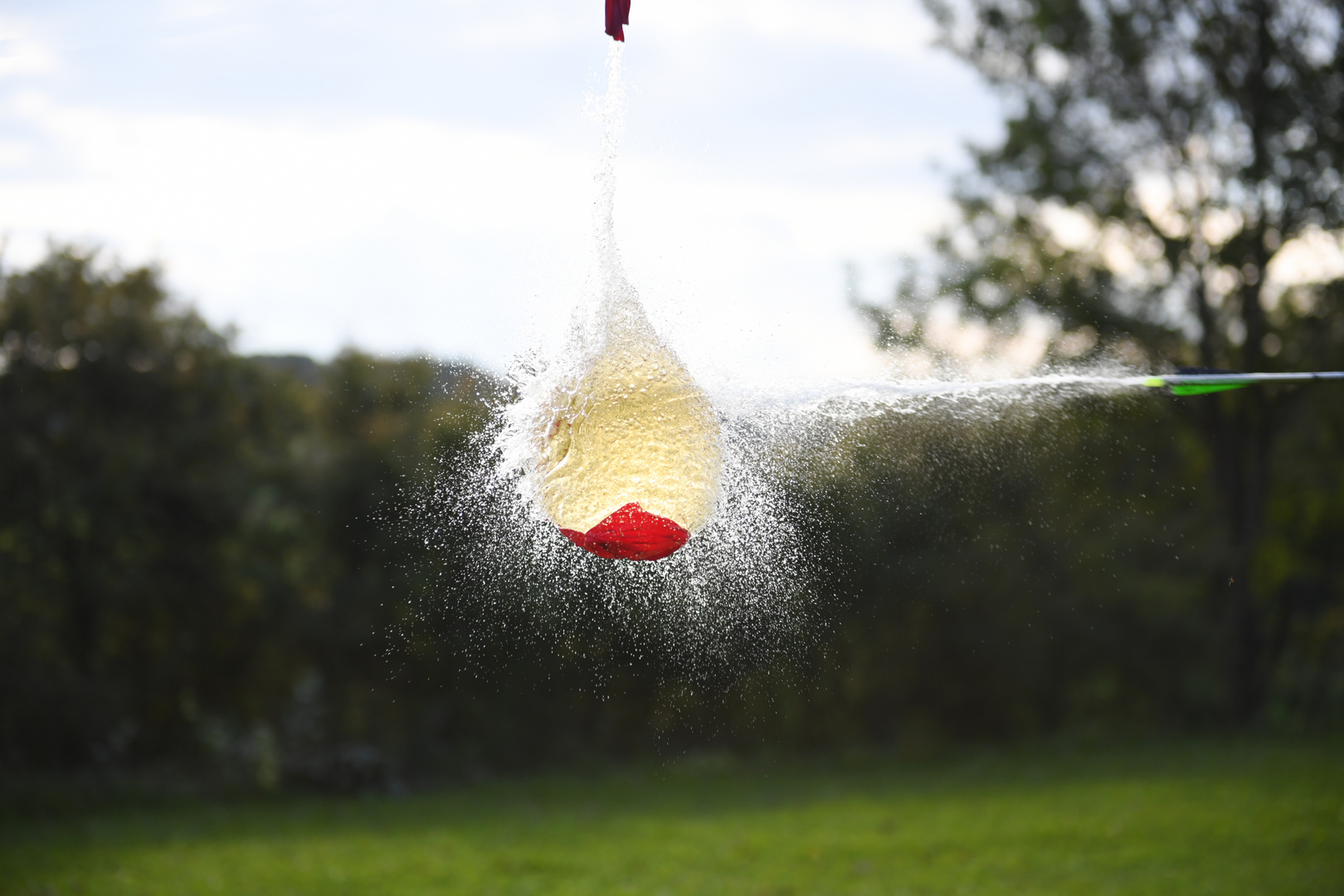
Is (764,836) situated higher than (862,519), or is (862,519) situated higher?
(862,519)

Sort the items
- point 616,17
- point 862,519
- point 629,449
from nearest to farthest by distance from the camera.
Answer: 1. point 616,17
2. point 629,449
3. point 862,519

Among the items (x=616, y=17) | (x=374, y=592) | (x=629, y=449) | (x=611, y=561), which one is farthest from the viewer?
(x=374, y=592)

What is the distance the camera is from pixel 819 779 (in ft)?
31.3

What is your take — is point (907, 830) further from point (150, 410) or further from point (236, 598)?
point (150, 410)

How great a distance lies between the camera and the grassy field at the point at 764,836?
242 inches

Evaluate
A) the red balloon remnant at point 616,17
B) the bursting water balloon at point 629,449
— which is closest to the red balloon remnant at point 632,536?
the bursting water balloon at point 629,449

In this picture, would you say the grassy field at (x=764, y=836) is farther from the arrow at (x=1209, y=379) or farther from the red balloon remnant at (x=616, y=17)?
the red balloon remnant at (x=616, y=17)

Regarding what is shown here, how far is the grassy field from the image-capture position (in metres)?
6.14

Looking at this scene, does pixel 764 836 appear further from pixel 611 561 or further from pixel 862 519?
pixel 611 561

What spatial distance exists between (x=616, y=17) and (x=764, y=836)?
6.18m

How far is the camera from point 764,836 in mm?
7270

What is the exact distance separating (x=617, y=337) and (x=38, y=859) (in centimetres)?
634

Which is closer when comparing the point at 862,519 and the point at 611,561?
the point at 611,561

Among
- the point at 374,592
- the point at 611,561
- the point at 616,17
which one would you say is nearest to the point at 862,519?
the point at 374,592
